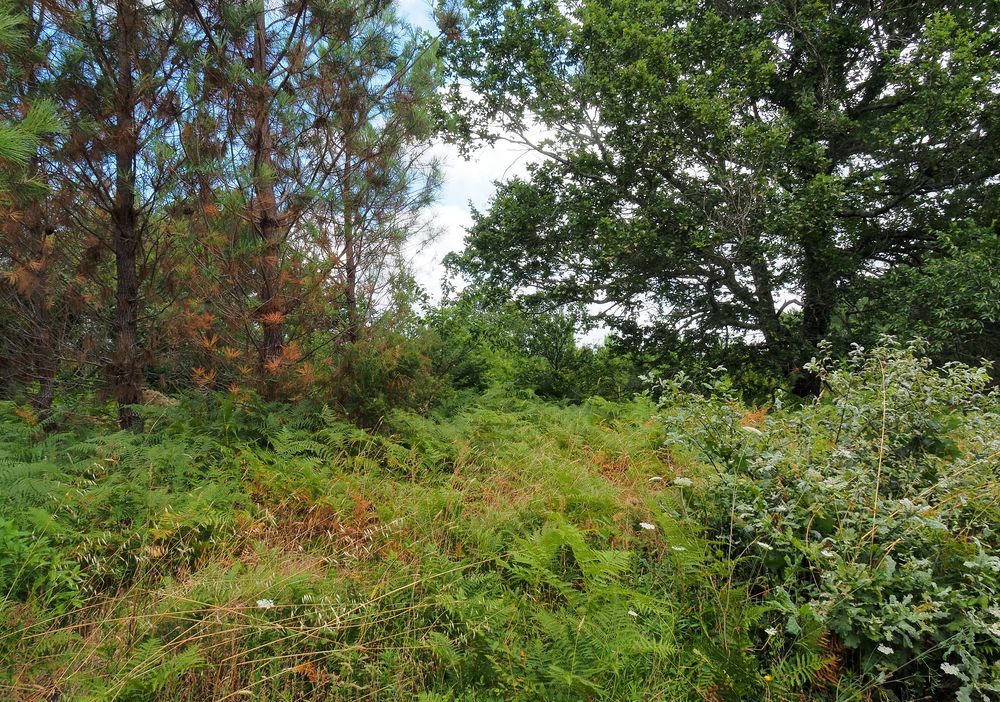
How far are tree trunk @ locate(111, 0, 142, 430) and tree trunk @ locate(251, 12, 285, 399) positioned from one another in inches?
42.2

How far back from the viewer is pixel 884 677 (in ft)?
8.57

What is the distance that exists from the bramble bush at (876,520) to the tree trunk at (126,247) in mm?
4918

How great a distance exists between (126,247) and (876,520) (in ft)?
20.7

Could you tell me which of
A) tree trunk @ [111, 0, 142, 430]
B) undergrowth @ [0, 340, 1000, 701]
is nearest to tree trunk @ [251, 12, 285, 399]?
tree trunk @ [111, 0, 142, 430]

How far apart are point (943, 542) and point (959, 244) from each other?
730 centimetres

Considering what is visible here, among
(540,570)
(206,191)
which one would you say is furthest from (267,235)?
(540,570)

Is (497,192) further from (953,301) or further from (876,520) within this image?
(876,520)

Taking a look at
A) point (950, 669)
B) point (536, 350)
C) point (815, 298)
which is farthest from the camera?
point (536, 350)

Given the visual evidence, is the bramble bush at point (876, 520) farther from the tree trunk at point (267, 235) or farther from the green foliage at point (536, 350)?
the green foliage at point (536, 350)

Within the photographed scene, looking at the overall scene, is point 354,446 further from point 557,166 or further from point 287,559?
point 557,166

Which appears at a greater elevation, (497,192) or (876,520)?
(497,192)

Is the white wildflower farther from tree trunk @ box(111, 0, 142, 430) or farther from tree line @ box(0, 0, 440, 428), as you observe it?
tree trunk @ box(111, 0, 142, 430)

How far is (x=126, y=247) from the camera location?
6008 mm

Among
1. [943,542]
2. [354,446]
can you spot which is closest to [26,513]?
[354,446]
